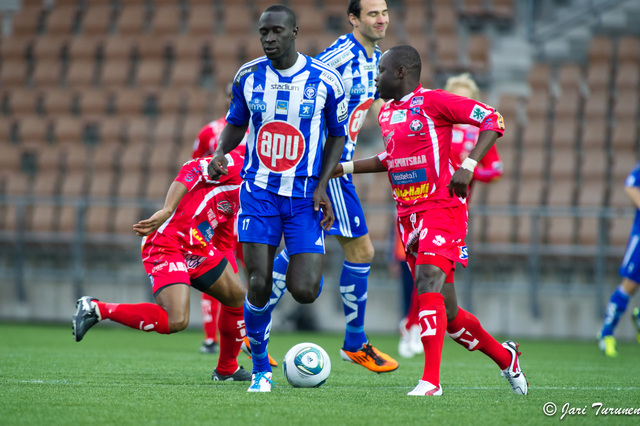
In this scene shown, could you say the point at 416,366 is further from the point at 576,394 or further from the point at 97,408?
the point at 97,408

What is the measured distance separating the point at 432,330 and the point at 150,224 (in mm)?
1788

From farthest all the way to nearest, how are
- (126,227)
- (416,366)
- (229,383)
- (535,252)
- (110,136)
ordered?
1. (110,136)
2. (126,227)
3. (535,252)
4. (416,366)
5. (229,383)

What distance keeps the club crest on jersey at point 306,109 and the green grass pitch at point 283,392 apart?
157cm

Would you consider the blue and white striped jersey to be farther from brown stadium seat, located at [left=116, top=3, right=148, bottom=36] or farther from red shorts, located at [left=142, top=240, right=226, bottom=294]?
brown stadium seat, located at [left=116, top=3, right=148, bottom=36]

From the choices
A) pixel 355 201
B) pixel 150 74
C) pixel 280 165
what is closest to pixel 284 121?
pixel 280 165

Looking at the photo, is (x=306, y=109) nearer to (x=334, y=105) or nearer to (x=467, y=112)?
(x=334, y=105)

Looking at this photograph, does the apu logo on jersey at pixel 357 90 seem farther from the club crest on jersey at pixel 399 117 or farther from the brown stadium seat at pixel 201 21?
the brown stadium seat at pixel 201 21

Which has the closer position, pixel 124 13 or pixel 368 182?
pixel 368 182

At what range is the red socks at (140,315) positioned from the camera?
5.33 metres

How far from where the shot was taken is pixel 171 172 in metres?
13.2

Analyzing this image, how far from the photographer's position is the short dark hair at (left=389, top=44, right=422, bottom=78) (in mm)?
4891

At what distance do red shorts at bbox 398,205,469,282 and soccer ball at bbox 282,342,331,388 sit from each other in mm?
830

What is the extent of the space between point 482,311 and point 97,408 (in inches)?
295

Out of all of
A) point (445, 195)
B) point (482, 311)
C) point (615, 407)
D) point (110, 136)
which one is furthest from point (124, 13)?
point (615, 407)
